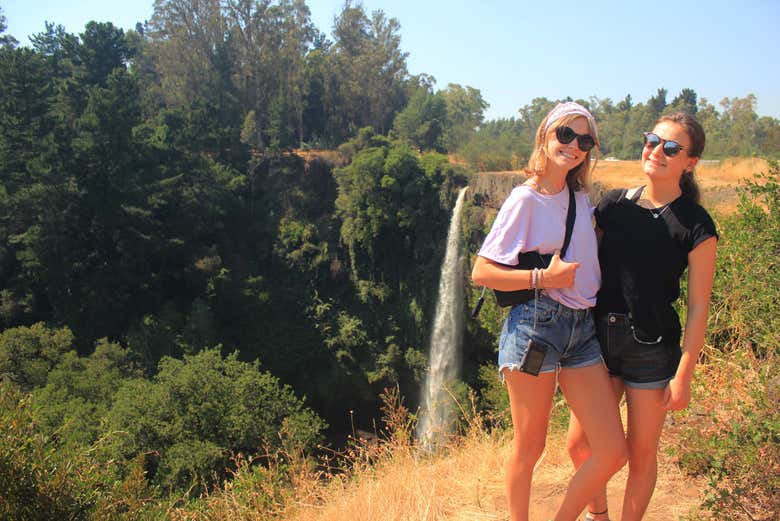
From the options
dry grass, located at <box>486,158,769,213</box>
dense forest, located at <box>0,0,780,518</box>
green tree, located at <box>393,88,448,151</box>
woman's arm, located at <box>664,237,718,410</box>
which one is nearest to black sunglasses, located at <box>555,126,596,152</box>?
woman's arm, located at <box>664,237,718,410</box>

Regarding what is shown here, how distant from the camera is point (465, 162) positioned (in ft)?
83.7

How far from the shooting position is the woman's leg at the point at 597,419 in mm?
2109

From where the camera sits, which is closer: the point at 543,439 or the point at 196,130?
the point at 543,439

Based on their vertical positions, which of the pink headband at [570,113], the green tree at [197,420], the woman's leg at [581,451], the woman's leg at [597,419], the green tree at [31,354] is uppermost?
the pink headband at [570,113]

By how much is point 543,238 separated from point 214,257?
21187mm

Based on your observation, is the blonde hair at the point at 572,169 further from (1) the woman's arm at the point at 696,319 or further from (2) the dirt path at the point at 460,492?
(2) the dirt path at the point at 460,492

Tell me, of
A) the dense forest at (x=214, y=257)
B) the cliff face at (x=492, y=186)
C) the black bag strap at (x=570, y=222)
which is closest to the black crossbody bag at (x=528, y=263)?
the black bag strap at (x=570, y=222)

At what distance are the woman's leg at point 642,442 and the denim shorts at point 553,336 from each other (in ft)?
0.73

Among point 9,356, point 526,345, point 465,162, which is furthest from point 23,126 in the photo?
point 526,345

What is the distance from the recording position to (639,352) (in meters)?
2.11

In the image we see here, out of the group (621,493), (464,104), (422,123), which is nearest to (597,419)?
(621,493)

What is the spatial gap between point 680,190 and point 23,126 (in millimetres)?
23743

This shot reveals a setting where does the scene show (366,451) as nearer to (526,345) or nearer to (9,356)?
(526,345)

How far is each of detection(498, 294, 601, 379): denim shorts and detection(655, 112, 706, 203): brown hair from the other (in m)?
0.58
